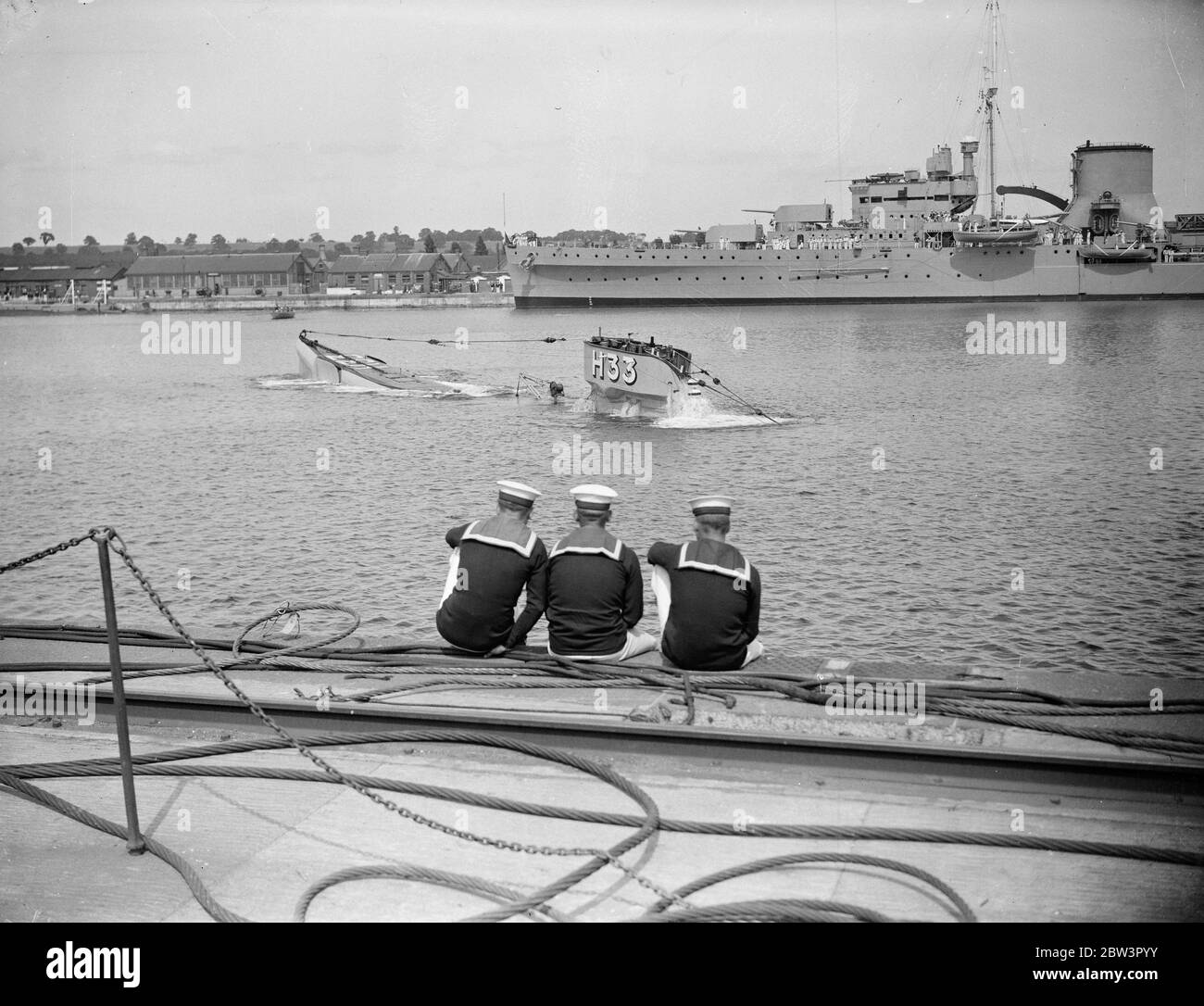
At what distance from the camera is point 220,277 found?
132 m

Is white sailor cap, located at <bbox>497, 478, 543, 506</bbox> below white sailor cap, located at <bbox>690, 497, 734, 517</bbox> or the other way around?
the other way around

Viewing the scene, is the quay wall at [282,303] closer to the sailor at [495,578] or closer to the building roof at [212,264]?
the building roof at [212,264]

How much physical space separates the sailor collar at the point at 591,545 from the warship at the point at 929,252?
296 ft

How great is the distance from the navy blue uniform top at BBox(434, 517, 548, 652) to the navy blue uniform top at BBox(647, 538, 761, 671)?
0.76 meters

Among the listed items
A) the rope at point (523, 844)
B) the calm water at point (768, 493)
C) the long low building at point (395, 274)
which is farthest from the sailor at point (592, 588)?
the long low building at point (395, 274)

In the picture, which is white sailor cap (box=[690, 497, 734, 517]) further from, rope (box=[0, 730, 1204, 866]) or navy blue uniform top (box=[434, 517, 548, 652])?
rope (box=[0, 730, 1204, 866])

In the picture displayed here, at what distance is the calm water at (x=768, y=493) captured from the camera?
567 inches

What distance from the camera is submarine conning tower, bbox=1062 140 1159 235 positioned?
96438 millimetres

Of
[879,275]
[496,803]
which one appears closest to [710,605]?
[496,803]

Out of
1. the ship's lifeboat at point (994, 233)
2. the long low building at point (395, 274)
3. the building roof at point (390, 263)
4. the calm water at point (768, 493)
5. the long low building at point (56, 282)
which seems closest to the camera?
the calm water at point (768, 493)

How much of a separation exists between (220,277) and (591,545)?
13495 centimetres

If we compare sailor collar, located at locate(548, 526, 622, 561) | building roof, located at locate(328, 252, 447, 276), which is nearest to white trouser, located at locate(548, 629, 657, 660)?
sailor collar, located at locate(548, 526, 622, 561)

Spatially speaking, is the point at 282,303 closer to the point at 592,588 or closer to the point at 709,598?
the point at 592,588

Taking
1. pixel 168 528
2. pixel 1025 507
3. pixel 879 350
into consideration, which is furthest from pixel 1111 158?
pixel 168 528
